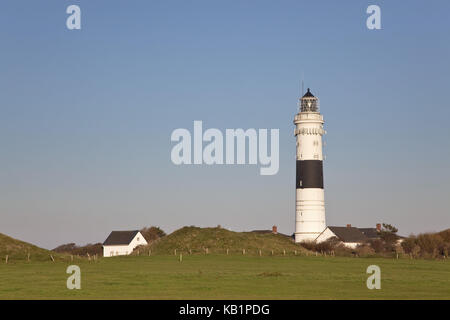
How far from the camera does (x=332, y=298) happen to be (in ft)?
124

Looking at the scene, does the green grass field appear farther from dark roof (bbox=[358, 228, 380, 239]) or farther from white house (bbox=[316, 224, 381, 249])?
dark roof (bbox=[358, 228, 380, 239])

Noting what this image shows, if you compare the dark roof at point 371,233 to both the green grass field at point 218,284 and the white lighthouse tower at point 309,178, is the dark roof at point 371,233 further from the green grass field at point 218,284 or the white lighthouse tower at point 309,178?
the green grass field at point 218,284

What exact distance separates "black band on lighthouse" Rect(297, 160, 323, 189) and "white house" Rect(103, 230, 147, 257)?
3849cm

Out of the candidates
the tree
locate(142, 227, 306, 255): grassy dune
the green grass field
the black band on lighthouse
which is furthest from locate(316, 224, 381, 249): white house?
the green grass field

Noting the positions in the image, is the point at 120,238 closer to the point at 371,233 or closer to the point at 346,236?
the point at 346,236

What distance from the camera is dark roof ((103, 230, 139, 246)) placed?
435 feet

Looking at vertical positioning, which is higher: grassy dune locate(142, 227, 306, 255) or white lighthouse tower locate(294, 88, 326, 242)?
white lighthouse tower locate(294, 88, 326, 242)

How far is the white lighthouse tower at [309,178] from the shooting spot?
4190 inches
